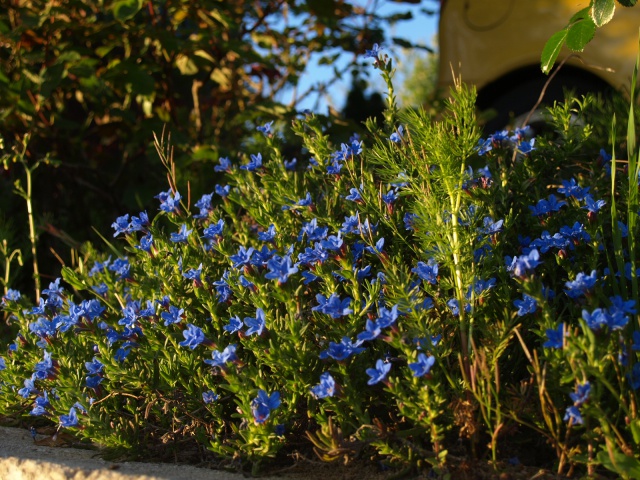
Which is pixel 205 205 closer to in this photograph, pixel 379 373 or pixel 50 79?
pixel 379 373

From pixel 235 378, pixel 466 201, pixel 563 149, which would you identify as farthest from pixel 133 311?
pixel 563 149

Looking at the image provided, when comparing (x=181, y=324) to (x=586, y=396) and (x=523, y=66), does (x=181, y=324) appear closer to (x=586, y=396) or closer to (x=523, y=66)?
(x=586, y=396)

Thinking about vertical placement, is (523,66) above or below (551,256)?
above

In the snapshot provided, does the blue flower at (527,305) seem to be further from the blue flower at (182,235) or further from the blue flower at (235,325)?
the blue flower at (182,235)

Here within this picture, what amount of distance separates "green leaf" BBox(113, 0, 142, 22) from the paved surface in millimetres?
2067

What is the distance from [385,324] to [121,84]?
2.64 m

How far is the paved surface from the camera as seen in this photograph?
5.81ft

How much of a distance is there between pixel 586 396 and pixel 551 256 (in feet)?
2.55

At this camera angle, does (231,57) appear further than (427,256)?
Yes

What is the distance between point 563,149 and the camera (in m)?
2.51

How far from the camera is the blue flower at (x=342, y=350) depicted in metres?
1.84

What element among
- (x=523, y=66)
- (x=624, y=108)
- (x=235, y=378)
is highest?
(x=523, y=66)

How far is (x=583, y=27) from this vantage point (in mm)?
1948

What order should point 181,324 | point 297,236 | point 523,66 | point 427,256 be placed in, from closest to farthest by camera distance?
point 427,256 → point 181,324 → point 297,236 → point 523,66
